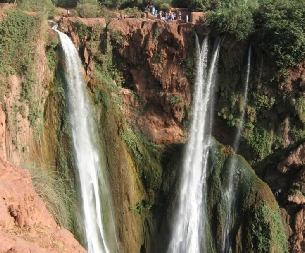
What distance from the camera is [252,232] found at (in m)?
13.9

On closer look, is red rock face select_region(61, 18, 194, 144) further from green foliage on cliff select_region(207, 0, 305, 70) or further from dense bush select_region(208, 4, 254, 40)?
green foliage on cliff select_region(207, 0, 305, 70)

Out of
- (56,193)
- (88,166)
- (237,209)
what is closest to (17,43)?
(88,166)

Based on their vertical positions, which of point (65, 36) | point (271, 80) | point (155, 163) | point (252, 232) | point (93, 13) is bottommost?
point (252, 232)

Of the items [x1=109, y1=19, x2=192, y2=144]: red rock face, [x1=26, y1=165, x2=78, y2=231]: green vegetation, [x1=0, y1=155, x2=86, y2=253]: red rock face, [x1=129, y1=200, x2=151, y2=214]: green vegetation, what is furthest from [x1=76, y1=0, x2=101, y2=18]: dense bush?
[x1=0, y1=155, x2=86, y2=253]: red rock face

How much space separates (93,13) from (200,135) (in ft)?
24.6

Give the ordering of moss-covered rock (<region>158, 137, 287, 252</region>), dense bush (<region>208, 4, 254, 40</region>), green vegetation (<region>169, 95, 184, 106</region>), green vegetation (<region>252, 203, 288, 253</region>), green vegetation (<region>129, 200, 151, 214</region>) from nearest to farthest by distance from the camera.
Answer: green vegetation (<region>252, 203, 288, 253</region>), moss-covered rock (<region>158, 137, 287, 252</region>), dense bush (<region>208, 4, 254, 40</region>), green vegetation (<region>129, 200, 151, 214</region>), green vegetation (<region>169, 95, 184, 106</region>)

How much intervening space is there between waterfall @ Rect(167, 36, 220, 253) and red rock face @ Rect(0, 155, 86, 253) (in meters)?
8.16

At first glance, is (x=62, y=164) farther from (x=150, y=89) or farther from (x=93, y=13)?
(x=93, y=13)

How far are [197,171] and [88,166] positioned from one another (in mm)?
4332

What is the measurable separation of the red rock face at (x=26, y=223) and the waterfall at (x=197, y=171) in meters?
8.16

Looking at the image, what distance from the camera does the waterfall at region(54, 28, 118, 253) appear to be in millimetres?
14508

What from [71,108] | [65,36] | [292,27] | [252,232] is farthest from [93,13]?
[252,232]

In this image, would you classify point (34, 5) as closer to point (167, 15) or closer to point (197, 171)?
point (167, 15)

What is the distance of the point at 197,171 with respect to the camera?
52.9 feet
